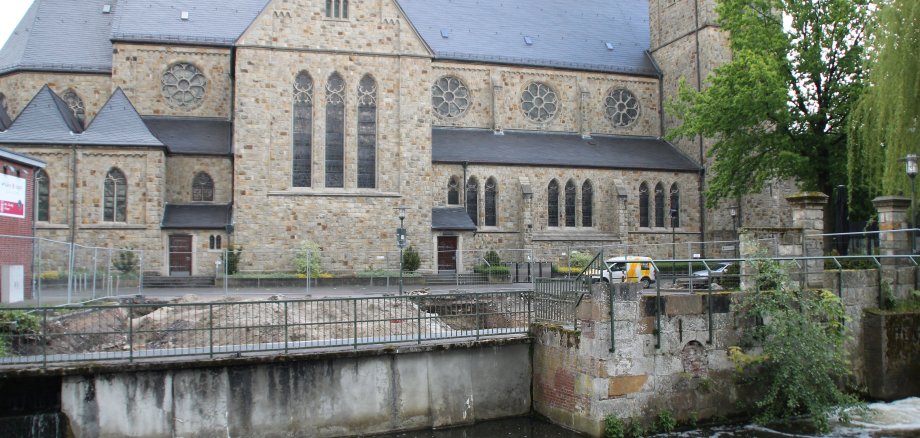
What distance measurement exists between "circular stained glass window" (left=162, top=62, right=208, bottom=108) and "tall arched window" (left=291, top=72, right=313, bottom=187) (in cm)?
676

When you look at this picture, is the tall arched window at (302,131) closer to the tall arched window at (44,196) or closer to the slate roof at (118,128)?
the slate roof at (118,128)

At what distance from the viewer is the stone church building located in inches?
1184

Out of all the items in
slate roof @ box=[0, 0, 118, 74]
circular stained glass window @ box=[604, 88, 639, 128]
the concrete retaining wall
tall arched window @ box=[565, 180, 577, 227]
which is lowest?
the concrete retaining wall

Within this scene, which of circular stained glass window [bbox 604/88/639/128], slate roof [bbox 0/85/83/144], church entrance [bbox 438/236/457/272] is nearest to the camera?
slate roof [bbox 0/85/83/144]

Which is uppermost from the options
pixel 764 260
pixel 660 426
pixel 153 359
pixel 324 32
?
pixel 324 32

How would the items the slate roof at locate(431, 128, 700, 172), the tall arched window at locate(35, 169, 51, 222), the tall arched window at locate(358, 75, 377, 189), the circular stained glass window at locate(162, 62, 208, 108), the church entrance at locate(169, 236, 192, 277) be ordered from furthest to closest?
the slate roof at locate(431, 128, 700, 172) → the circular stained glass window at locate(162, 62, 208, 108) → the tall arched window at locate(358, 75, 377, 189) → the church entrance at locate(169, 236, 192, 277) → the tall arched window at locate(35, 169, 51, 222)

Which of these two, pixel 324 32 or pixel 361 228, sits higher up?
pixel 324 32

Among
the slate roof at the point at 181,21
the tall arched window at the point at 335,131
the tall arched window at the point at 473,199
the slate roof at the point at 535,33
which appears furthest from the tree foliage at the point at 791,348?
the slate roof at the point at 181,21

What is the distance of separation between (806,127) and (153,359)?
23.2m

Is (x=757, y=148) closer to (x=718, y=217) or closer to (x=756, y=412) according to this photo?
(x=718, y=217)

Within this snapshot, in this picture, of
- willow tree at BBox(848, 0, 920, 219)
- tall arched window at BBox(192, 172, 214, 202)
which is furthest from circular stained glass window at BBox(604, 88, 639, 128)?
tall arched window at BBox(192, 172, 214, 202)

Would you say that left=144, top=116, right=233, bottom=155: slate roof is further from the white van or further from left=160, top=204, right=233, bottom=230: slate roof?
the white van

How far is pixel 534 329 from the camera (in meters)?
15.6

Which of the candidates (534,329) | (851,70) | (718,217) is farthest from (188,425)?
(718,217)
